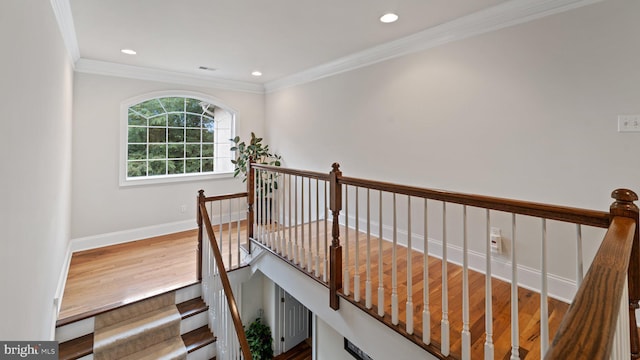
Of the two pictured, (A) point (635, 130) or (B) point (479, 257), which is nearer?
(A) point (635, 130)

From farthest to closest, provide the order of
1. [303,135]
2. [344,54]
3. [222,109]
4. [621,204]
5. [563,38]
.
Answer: [222,109], [303,135], [344,54], [563,38], [621,204]

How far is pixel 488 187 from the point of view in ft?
8.45

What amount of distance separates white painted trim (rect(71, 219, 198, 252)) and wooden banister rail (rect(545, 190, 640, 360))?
4967mm

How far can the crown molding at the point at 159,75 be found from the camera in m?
3.76

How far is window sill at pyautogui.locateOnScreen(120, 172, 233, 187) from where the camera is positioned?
4199 mm

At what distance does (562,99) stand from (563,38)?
0.46 meters

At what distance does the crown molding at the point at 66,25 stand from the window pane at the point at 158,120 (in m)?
1.22

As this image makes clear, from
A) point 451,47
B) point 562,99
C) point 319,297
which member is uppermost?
point 451,47

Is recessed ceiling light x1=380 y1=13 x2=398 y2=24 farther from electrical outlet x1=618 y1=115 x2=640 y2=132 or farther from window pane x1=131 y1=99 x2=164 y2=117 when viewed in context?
window pane x1=131 y1=99 x2=164 y2=117

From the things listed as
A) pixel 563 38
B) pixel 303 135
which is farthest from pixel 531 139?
pixel 303 135

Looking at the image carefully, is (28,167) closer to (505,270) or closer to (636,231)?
(636,231)

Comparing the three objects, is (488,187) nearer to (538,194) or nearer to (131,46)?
(538,194)

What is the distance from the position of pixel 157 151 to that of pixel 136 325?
2.74 meters

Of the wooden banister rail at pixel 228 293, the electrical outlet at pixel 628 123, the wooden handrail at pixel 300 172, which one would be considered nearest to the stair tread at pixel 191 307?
the wooden banister rail at pixel 228 293
